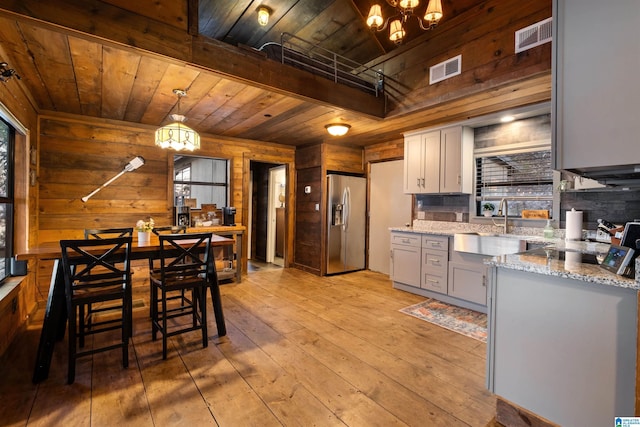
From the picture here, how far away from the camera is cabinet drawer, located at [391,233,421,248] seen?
159 inches

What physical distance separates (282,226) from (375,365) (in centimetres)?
393

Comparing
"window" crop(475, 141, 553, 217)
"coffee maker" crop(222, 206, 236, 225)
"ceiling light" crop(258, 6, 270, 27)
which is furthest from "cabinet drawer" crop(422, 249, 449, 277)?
"ceiling light" crop(258, 6, 270, 27)

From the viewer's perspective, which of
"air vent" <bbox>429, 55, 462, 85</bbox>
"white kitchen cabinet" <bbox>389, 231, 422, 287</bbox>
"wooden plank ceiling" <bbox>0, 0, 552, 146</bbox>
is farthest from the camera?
"white kitchen cabinet" <bbox>389, 231, 422, 287</bbox>

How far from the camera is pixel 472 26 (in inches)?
122

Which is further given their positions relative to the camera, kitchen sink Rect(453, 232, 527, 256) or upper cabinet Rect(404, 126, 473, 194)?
upper cabinet Rect(404, 126, 473, 194)

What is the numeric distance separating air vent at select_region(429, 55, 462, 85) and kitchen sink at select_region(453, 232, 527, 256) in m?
1.78

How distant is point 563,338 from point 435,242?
242 centimetres

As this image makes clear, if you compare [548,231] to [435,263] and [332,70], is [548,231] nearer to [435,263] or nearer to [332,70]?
[435,263]

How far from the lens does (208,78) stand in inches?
108

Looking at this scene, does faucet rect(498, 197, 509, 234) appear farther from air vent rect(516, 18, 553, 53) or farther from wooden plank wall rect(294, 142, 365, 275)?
wooden plank wall rect(294, 142, 365, 275)

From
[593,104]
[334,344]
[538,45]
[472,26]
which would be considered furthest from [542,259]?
[472,26]

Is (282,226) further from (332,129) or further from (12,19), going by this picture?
(12,19)

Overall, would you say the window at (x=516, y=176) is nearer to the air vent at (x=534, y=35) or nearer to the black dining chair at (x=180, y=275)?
the air vent at (x=534, y=35)

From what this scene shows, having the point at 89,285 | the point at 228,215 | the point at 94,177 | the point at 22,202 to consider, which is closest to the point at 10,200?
the point at 22,202
